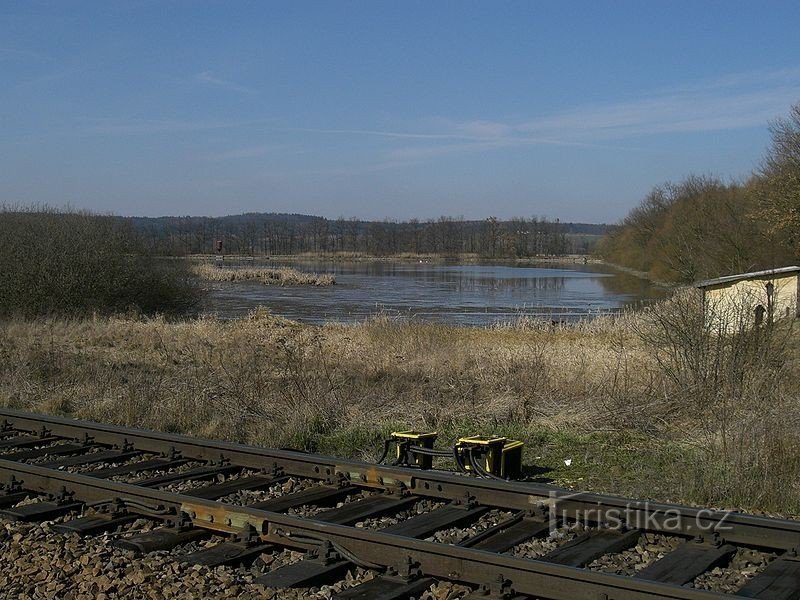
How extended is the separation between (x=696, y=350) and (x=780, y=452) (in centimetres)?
405

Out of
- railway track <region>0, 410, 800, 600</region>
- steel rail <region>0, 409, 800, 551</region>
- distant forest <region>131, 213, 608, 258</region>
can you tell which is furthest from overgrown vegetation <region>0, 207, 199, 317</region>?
distant forest <region>131, 213, 608, 258</region>

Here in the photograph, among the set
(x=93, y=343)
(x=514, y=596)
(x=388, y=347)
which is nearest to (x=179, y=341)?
(x=93, y=343)

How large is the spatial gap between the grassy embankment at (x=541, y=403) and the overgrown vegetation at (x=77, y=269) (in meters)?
16.4

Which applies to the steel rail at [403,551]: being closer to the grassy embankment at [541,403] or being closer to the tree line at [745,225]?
the grassy embankment at [541,403]

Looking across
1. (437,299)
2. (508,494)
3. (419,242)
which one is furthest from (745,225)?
(419,242)

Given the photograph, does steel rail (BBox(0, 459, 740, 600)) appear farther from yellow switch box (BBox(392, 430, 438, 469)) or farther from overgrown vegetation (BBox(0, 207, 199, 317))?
overgrown vegetation (BBox(0, 207, 199, 317))

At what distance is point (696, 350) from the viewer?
39.2 feet

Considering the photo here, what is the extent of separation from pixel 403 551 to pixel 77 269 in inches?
1253

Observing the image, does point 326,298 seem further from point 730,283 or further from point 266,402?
point 266,402

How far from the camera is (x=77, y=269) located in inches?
1358

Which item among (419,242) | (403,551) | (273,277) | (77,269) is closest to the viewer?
(403,551)

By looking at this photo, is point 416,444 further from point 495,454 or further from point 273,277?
point 273,277

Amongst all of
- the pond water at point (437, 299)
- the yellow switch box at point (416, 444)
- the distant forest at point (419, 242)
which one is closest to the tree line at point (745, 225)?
the pond water at point (437, 299)

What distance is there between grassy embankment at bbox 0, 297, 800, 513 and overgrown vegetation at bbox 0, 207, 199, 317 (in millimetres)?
16414
